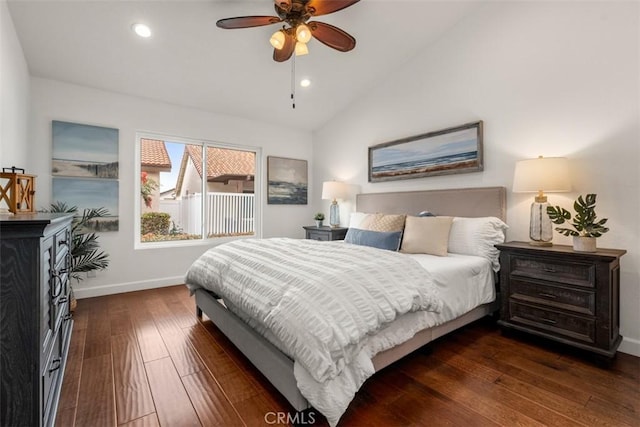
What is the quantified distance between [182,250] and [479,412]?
3.88 m

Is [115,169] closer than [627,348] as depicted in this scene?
No

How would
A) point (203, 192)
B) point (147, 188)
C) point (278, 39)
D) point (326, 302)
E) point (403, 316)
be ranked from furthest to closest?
1. point (203, 192)
2. point (147, 188)
3. point (278, 39)
4. point (403, 316)
5. point (326, 302)

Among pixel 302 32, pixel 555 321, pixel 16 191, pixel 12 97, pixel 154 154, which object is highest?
pixel 302 32

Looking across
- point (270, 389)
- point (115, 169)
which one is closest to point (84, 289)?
point (115, 169)

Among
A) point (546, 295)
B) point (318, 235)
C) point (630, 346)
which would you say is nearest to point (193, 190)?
point (318, 235)

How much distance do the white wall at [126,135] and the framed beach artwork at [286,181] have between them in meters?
0.58

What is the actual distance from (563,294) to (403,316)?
4.52 feet

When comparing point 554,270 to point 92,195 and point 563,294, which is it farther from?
point 92,195

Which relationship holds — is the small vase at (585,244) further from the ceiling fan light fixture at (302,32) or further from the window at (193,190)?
the window at (193,190)

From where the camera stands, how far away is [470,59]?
3.15 meters

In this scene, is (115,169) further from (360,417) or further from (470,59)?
(470,59)

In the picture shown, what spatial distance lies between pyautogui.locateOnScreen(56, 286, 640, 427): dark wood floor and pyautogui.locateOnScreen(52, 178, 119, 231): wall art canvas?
1.43 meters

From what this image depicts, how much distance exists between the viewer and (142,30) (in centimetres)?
275

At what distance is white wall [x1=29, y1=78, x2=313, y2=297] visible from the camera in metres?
3.19
